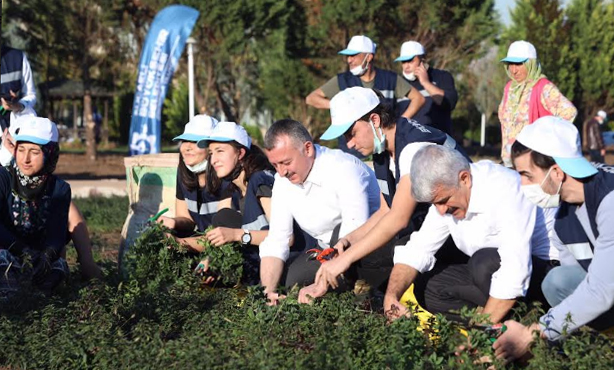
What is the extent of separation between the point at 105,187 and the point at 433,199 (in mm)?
11125

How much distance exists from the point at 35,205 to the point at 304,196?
195 cm

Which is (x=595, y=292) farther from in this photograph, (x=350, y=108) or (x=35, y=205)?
(x=35, y=205)

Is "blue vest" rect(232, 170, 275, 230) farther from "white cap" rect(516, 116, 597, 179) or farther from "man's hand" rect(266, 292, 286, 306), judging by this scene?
"white cap" rect(516, 116, 597, 179)

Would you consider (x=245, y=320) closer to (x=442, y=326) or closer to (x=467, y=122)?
(x=442, y=326)

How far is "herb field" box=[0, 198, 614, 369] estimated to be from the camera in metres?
4.15

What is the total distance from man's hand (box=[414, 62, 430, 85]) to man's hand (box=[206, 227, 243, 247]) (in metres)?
3.87

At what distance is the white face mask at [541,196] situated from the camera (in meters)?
4.43

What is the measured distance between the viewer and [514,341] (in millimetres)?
4316

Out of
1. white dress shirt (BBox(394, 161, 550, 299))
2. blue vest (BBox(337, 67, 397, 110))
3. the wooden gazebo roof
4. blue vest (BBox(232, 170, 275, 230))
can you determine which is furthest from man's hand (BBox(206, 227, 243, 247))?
the wooden gazebo roof

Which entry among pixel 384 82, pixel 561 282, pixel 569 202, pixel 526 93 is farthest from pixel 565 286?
pixel 384 82

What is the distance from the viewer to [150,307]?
5.49 m

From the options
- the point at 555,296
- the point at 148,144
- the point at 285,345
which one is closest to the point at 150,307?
the point at 285,345

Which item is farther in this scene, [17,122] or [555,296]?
[17,122]

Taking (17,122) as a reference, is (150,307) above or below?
below
